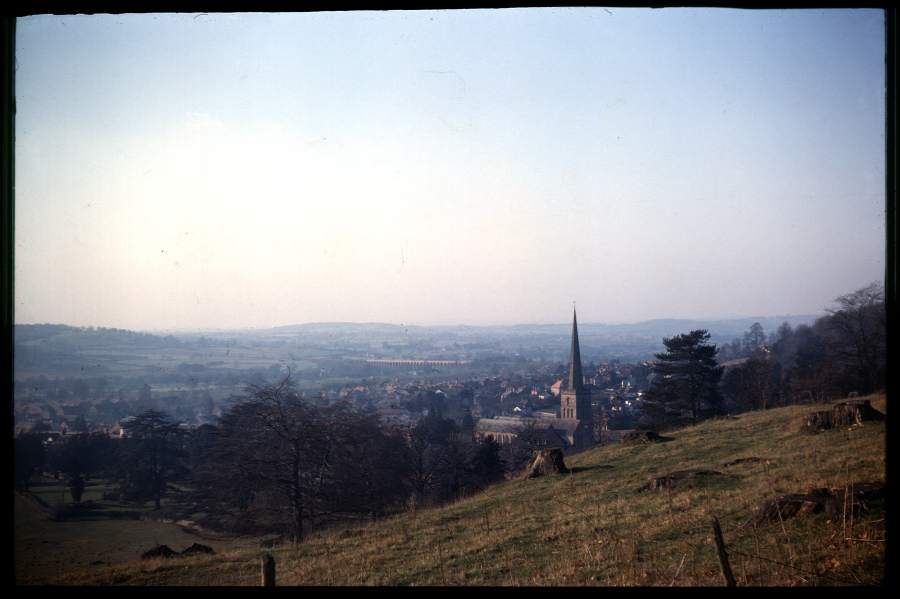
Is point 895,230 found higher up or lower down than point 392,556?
higher up

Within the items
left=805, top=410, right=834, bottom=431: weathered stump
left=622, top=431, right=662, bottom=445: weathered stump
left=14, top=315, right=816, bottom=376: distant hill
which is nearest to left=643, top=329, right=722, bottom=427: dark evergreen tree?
left=14, top=315, right=816, bottom=376: distant hill

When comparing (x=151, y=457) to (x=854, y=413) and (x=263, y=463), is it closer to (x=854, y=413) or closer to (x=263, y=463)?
(x=263, y=463)

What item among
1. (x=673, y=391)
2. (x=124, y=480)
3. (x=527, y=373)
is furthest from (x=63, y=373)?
(x=527, y=373)

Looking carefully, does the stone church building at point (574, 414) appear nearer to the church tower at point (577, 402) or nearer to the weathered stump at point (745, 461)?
the church tower at point (577, 402)

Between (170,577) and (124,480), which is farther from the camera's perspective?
(124,480)

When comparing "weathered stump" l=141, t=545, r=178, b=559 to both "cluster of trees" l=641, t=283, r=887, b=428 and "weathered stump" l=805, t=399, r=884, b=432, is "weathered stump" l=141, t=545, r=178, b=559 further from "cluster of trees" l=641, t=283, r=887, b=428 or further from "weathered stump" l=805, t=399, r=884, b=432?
"cluster of trees" l=641, t=283, r=887, b=428

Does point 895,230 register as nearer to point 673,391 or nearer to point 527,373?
point 673,391

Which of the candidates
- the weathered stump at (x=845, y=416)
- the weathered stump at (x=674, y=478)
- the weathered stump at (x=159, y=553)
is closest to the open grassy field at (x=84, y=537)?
the weathered stump at (x=159, y=553)
